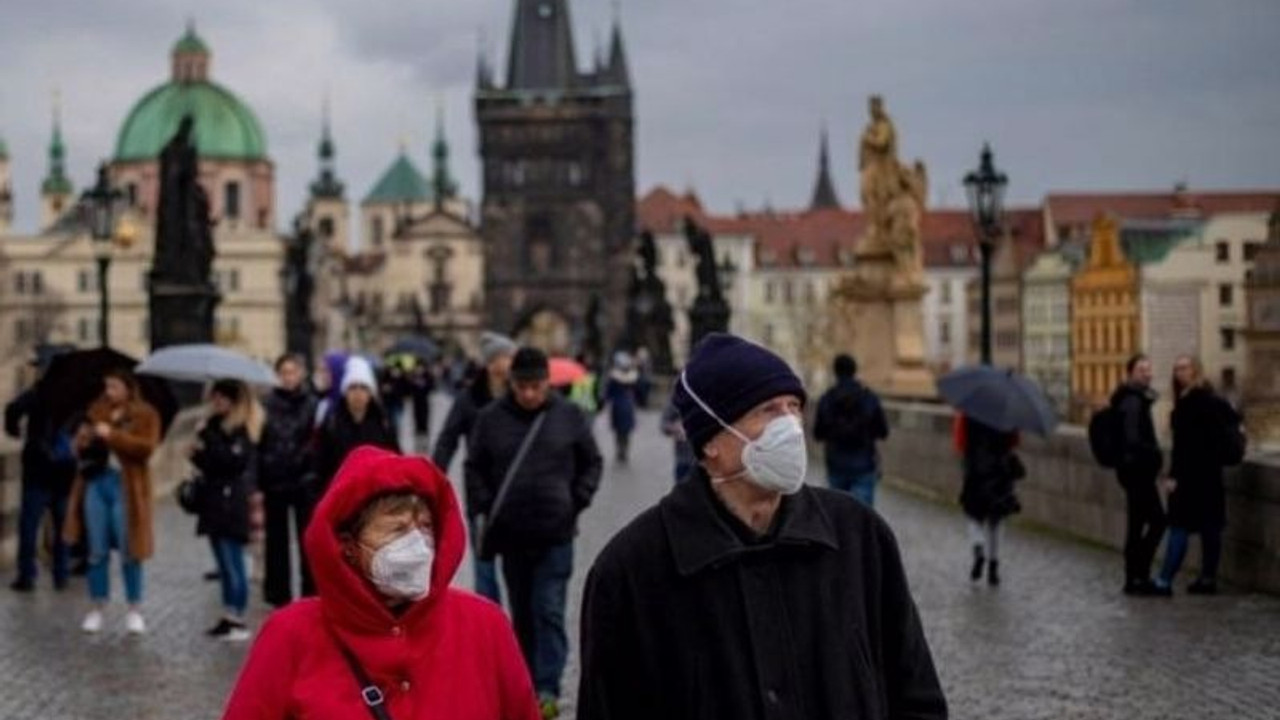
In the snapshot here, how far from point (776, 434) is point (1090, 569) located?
493 inches

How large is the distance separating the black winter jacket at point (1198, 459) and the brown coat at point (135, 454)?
19.9 feet

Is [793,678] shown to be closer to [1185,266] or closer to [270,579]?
[270,579]

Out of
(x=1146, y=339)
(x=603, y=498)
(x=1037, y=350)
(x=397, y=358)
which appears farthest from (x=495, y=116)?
(x=603, y=498)

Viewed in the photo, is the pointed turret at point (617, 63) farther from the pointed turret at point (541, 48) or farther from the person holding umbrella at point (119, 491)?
the person holding umbrella at point (119, 491)

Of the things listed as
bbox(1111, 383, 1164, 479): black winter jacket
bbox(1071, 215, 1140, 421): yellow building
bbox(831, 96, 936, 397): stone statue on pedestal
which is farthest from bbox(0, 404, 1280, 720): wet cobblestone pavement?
bbox(831, 96, 936, 397): stone statue on pedestal

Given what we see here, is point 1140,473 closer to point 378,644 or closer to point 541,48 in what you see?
point 378,644

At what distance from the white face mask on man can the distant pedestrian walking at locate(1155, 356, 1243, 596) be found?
1031 cm

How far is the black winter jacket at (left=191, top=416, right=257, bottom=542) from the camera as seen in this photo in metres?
13.6

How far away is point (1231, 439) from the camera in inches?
568

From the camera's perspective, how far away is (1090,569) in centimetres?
1675

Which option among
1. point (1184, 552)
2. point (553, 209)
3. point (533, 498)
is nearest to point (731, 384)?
point (533, 498)

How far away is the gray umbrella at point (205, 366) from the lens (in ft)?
51.2

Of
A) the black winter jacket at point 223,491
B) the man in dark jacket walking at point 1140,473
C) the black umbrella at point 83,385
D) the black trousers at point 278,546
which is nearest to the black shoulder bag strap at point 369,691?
the black winter jacket at point 223,491

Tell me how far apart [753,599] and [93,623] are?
32.1ft
